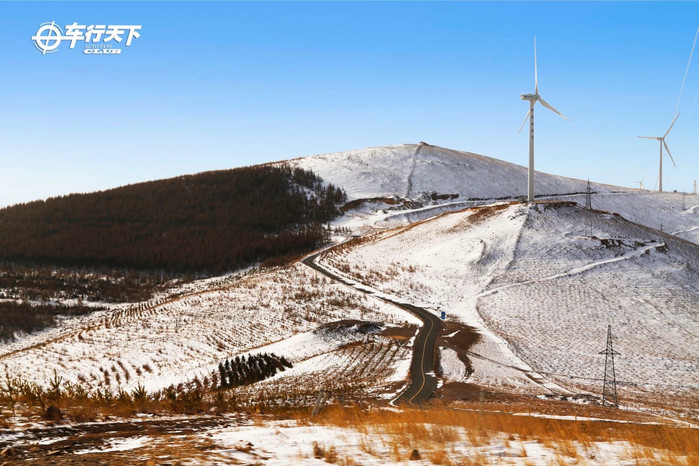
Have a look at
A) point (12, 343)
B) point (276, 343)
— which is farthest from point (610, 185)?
point (12, 343)

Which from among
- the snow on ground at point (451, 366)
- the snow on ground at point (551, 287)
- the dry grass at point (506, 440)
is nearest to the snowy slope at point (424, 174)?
the snow on ground at point (551, 287)

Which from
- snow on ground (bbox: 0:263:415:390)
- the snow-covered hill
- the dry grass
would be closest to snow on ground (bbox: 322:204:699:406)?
snow on ground (bbox: 0:263:415:390)

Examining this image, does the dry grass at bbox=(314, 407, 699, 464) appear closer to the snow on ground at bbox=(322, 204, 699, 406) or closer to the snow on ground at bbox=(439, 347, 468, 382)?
the snow on ground at bbox=(439, 347, 468, 382)

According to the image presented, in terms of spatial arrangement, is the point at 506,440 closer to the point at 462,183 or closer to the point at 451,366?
the point at 451,366

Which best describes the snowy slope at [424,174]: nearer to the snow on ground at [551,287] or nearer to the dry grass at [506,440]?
the snow on ground at [551,287]

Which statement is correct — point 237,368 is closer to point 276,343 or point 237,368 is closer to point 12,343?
point 276,343

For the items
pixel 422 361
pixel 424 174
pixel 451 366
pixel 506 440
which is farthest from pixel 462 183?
pixel 506 440
